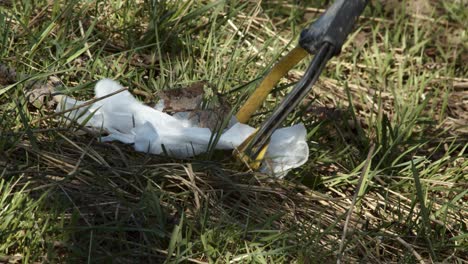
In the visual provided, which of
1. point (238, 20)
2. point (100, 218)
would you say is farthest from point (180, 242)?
point (238, 20)

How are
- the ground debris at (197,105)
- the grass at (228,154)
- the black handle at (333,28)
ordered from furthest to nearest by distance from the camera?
the ground debris at (197,105)
the black handle at (333,28)
the grass at (228,154)

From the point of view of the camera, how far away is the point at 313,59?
296 cm

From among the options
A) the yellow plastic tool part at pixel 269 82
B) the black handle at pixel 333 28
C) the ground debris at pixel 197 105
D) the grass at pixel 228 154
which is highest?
the black handle at pixel 333 28

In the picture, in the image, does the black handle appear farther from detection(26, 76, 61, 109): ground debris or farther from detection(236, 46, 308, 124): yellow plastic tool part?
detection(26, 76, 61, 109): ground debris

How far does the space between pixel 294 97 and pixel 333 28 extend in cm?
24

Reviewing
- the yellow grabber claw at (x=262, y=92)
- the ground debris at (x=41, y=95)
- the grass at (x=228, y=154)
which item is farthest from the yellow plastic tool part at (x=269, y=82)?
the ground debris at (x=41, y=95)

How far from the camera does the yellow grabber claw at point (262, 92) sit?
118 inches

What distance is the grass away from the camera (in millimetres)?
2609

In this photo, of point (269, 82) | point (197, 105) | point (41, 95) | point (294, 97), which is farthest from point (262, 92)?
point (41, 95)

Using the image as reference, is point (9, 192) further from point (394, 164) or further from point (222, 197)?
point (394, 164)

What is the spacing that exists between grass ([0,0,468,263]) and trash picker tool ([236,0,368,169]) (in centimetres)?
9

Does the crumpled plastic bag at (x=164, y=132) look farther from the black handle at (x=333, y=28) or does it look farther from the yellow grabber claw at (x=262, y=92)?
the black handle at (x=333, y=28)

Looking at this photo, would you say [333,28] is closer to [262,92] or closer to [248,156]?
[262,92]

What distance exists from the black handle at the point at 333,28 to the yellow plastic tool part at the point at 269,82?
0.16 feet
